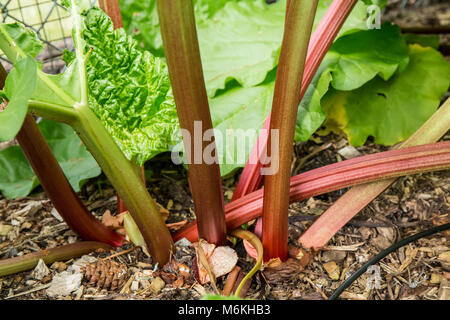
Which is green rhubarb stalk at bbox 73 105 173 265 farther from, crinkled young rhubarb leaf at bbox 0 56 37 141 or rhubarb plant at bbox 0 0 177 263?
crinkled young rhubarb leaf at bbox 0 56 37 141

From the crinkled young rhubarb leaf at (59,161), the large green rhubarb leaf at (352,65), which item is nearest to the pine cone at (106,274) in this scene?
the crinkled young rhubarb leaf at (59,161)

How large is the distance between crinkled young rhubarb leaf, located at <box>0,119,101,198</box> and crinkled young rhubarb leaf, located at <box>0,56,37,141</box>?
548 millimetres

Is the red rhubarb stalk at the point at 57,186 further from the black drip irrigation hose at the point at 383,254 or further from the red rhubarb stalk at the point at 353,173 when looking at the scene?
the black drip irrigation hose at the point at 383,254

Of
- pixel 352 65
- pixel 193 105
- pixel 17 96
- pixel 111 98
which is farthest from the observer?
pixel 352 65

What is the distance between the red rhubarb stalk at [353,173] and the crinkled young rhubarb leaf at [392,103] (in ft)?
1.12

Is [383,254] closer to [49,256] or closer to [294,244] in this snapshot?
[294,244]

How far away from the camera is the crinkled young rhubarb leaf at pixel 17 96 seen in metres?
0.58

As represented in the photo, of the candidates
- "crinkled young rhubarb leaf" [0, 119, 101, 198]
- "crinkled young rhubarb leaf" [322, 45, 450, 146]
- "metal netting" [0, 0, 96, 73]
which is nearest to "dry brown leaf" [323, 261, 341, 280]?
"crinkled young rhubarb leaf" [322, 45, 450, 146]

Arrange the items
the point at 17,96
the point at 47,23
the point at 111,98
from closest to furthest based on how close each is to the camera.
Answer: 1. the point at 17,96
2. the point at 111,98
3. the point at 47,23

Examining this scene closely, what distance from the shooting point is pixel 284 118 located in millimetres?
802

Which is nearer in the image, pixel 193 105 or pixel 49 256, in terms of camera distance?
pixel 193 105

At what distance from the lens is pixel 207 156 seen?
83cm

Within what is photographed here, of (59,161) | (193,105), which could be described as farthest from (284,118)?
(59,161)

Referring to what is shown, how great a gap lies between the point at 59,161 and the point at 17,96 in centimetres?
68
